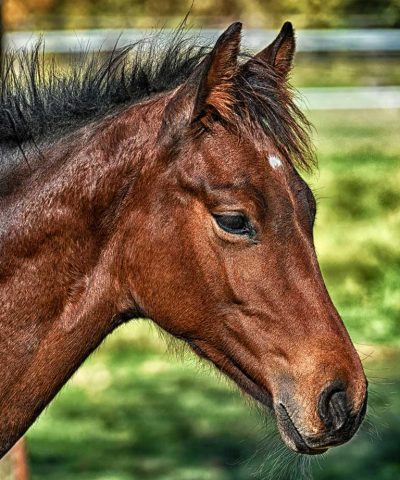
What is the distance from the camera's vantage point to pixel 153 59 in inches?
146

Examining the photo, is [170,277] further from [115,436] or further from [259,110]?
[115,436]

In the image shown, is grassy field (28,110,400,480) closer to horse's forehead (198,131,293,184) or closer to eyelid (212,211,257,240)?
eyelid (212,211,257,240)

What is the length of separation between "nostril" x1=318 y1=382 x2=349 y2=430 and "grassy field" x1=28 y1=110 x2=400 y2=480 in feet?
2.47

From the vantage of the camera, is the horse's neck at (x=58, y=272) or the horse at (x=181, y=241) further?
the horse's neck at (x=58, y=272)

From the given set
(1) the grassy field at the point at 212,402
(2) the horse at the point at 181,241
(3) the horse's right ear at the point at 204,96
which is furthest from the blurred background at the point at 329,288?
(3) the horse's right ear at the point at 204,96

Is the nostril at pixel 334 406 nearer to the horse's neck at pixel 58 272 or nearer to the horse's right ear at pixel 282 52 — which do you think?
the horse's neck at pixel 58 272

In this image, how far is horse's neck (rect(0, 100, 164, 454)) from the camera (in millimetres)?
3459

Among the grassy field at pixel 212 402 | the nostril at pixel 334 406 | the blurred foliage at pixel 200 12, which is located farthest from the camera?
the blurred foliage at pixel 200 12

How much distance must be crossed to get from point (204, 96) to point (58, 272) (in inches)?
27.9

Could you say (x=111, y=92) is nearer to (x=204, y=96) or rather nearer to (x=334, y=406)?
(x=204, y=96)

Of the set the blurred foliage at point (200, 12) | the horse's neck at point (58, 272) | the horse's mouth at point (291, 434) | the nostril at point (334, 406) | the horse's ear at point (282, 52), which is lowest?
the blurred foliage at point (200, 12)

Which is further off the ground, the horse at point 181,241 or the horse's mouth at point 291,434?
the horse at point 181,241

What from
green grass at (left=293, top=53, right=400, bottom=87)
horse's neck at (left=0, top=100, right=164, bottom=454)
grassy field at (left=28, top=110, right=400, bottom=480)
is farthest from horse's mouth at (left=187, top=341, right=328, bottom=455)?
green grass at (left=293, top=53, right=400, bottom=87)

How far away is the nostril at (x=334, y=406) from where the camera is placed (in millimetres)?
3262
